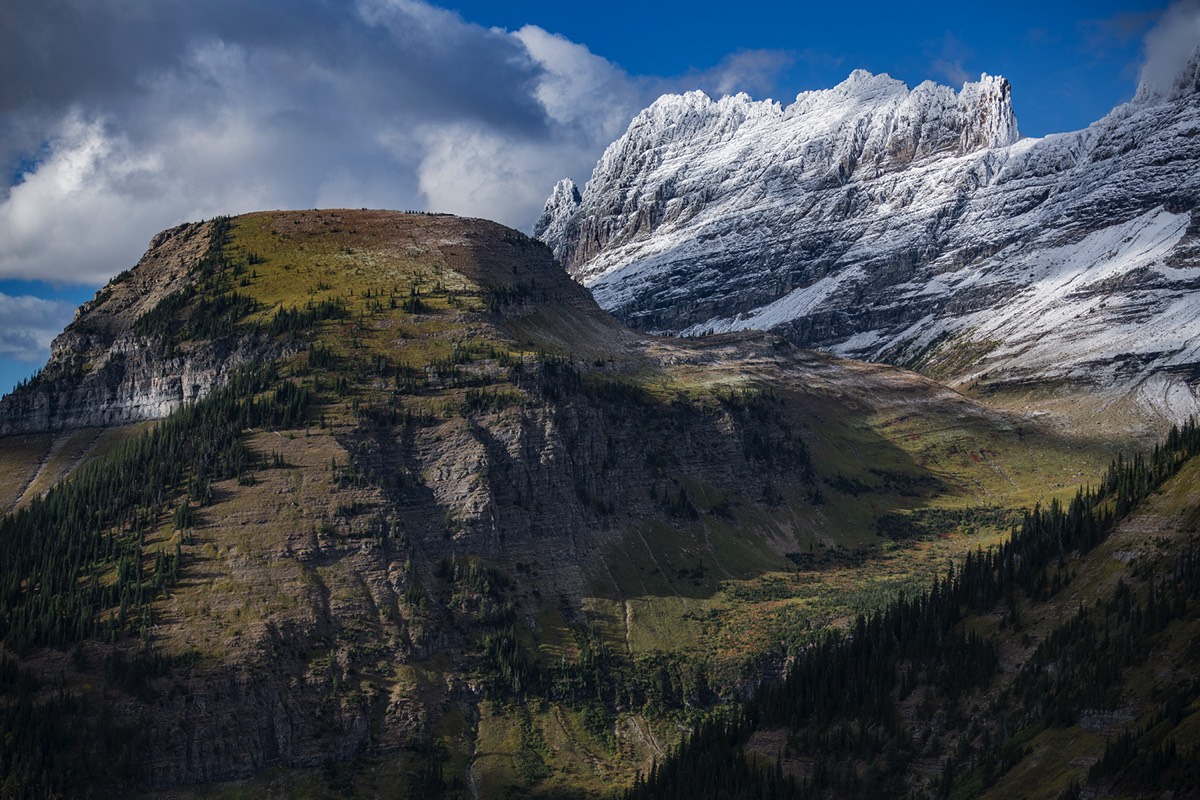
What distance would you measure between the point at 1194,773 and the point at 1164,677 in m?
32.7

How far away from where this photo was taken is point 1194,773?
164 metres

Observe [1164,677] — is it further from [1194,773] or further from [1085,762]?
[1194,773]

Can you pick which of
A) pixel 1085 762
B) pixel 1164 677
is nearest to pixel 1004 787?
pixel 1085 762

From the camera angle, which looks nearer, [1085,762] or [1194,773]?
[1194,773]

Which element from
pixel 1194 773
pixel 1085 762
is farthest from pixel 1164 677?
pixel 1194 773

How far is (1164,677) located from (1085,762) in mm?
20297

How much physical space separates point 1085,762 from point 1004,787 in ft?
39.5

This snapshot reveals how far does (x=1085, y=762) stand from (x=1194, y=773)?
22.4 meters

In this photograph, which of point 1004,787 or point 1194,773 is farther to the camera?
point 1004,787

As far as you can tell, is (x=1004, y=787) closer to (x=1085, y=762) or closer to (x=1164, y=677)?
(x=1085, y=762)

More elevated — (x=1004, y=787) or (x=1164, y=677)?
(x=1164, y=677)

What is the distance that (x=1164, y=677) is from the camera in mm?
195250

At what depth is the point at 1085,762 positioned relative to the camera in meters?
186

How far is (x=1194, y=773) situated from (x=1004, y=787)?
31988 millimetres
